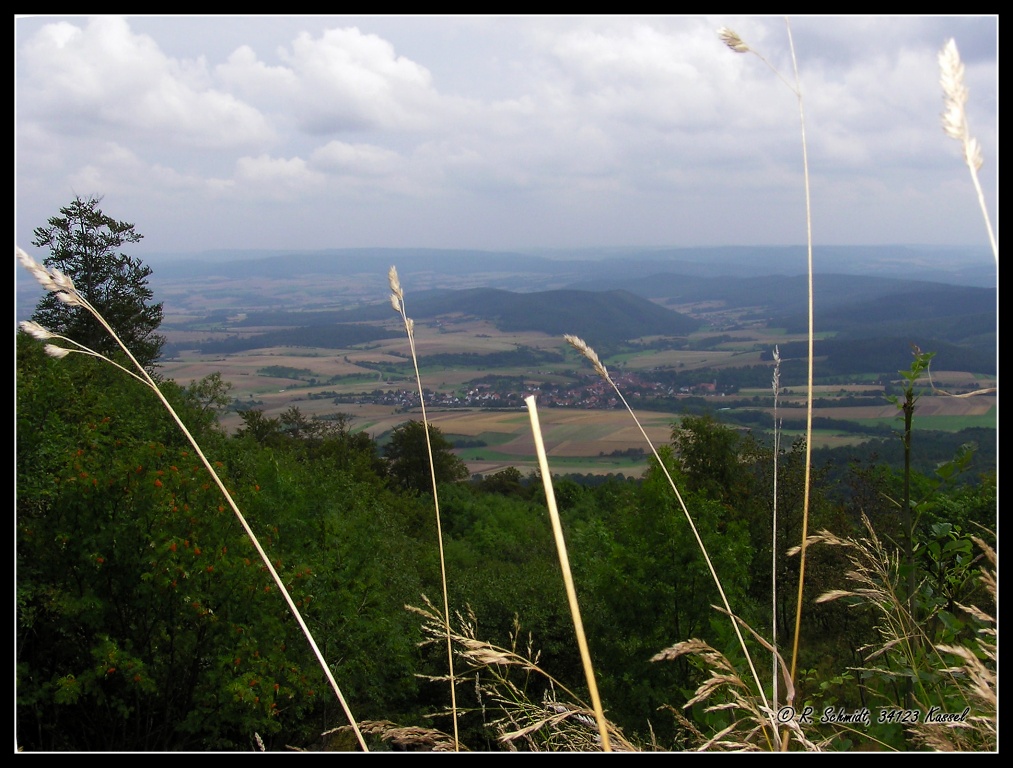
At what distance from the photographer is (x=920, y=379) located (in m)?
1.98

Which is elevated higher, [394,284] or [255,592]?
[394,284]

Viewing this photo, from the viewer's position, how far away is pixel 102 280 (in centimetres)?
2375

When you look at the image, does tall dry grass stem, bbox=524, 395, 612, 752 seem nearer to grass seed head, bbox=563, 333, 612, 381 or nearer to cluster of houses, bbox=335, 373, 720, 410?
grass seed head, bbox=563, 333, 612, 381

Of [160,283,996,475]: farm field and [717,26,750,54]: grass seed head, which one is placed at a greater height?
[717,26,750,54]: grass seed head

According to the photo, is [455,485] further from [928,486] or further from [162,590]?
[928,486]

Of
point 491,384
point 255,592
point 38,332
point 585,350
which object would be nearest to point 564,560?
point 585,350

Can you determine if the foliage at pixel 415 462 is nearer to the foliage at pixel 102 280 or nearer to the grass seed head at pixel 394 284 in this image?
the foliage at pixel 102 280

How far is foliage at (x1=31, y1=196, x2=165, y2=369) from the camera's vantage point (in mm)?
22062

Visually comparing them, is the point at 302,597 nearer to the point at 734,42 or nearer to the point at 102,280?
the point at 734,42

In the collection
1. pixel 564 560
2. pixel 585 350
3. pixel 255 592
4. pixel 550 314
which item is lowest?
pixel 255 592

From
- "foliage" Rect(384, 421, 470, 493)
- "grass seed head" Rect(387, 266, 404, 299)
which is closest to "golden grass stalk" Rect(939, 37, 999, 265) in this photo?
"grass seed head" Rect(387, 266, 404, 299)

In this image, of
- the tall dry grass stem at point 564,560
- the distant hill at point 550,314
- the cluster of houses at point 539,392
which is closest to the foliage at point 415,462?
the cluster of houses at point 539,392

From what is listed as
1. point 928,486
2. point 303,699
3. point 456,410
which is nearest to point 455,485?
point 456,410

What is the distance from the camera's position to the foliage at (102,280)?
22062mm
